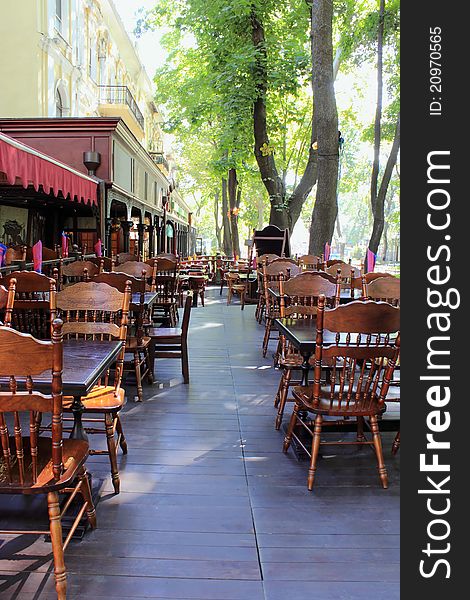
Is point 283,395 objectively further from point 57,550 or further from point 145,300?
point 57,550

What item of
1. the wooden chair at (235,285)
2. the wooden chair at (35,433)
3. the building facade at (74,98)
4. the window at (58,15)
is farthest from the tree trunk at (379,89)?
the wooden chair at (35,433)

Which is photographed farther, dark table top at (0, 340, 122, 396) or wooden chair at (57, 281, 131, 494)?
wooden chair at (57, 281, 131, 494)

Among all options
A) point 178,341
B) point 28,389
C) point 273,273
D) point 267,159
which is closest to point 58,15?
point 267,159

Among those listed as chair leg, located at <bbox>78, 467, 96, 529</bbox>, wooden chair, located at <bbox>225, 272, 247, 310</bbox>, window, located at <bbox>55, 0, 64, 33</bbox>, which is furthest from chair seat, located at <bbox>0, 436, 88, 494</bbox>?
window, located at <bbox>55, 0, 64, 33</bbox>

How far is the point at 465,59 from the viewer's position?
2020 millimetres

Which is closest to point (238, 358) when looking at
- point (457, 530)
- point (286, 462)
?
point (286, 462)

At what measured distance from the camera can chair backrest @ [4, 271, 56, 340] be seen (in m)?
5.10

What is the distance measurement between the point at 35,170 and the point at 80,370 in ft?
14.9

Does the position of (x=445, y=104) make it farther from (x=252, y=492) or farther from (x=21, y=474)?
(x=252, y=492)

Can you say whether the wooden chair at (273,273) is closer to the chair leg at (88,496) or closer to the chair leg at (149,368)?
the chair leg at (149,368)

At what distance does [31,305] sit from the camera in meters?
5.09

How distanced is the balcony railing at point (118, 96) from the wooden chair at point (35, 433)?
19.9 metres

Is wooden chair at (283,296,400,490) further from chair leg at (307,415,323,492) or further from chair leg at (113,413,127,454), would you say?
chair leg at (113,413,127,454)

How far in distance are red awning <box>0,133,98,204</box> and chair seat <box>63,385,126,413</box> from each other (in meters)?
3.07
